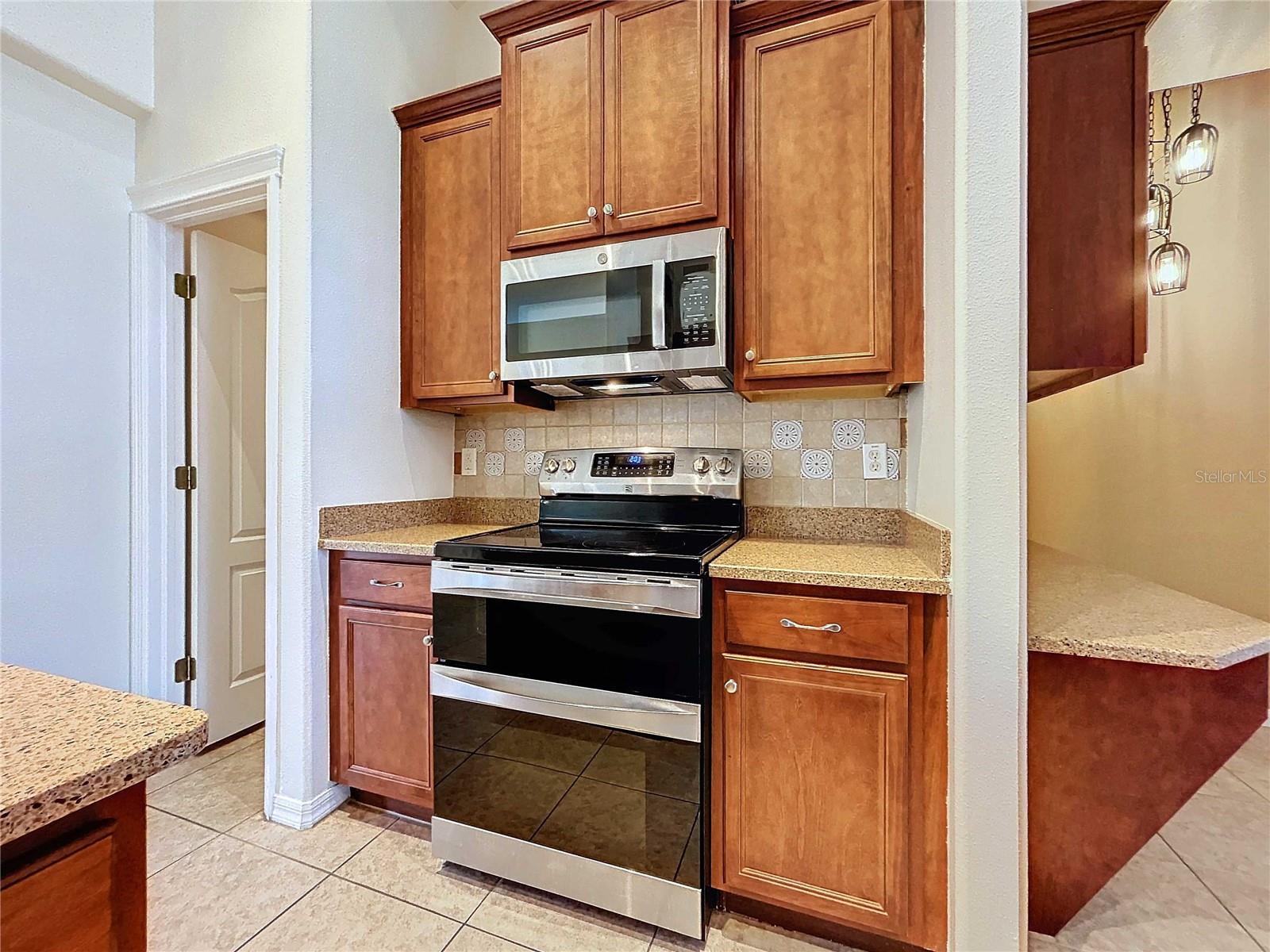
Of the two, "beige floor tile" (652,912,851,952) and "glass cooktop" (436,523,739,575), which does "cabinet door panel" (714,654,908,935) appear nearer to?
"beige floor tile" (652,912,851,952)

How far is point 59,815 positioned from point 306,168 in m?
1.93

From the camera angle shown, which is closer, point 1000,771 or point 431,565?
point 1000,771

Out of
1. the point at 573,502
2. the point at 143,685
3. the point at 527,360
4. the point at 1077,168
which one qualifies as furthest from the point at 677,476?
the point at 143,685

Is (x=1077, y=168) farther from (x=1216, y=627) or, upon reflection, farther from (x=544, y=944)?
(x=544, y=944)

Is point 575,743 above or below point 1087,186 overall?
below

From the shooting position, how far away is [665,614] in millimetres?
1361

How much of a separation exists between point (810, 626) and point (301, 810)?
1714 millimetres

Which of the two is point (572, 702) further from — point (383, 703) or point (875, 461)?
point (875, 461)

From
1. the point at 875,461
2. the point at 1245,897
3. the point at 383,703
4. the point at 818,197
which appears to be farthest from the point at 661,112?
the point at 1245,897

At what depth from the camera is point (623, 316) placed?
5.64 ft

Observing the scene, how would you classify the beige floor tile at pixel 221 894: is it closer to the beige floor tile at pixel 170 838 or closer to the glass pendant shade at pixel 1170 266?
the beige floor tile at pixel 170 838

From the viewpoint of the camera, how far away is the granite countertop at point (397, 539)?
1.71 metres

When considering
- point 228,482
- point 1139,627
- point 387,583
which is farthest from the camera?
point 228,482

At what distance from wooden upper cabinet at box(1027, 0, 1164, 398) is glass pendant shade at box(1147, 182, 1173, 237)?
1.01 m
